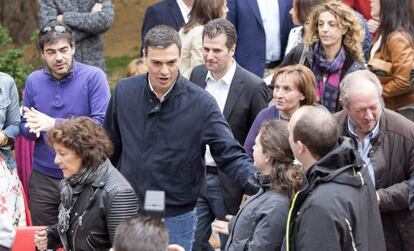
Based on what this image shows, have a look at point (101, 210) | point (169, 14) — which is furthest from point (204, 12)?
point (101, 210)

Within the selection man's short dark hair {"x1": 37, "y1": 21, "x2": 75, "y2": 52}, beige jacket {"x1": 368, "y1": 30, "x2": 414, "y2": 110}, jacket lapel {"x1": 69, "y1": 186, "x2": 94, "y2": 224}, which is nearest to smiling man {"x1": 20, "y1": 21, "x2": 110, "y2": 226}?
man's short dark hair {"x1": 37, "y1": 21, "x2": 75, "y2": 52}

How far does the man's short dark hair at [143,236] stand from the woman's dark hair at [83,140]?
1.38 m

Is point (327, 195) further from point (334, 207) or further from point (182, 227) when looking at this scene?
point (182, 227)

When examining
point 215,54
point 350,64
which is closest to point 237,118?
point 215,54

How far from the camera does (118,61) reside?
52.5 ft

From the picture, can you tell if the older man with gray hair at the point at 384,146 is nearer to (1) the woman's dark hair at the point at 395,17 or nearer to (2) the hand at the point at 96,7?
(1) the woman's dark hair at the point at 395,17

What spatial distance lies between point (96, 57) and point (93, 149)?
3985 mm

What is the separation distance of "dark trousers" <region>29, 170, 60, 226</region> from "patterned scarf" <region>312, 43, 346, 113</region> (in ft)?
7.03

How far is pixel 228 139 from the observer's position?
20.0ft

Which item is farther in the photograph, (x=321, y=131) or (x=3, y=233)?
(x=3, y=233)

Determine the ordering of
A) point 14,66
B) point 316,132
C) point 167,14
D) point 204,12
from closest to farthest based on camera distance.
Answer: point 316,132, point 204,12, point 167,14, point 14,66

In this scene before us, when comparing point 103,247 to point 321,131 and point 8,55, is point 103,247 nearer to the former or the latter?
point 321,131

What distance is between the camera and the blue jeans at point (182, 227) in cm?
624

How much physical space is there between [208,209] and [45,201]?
125cm
